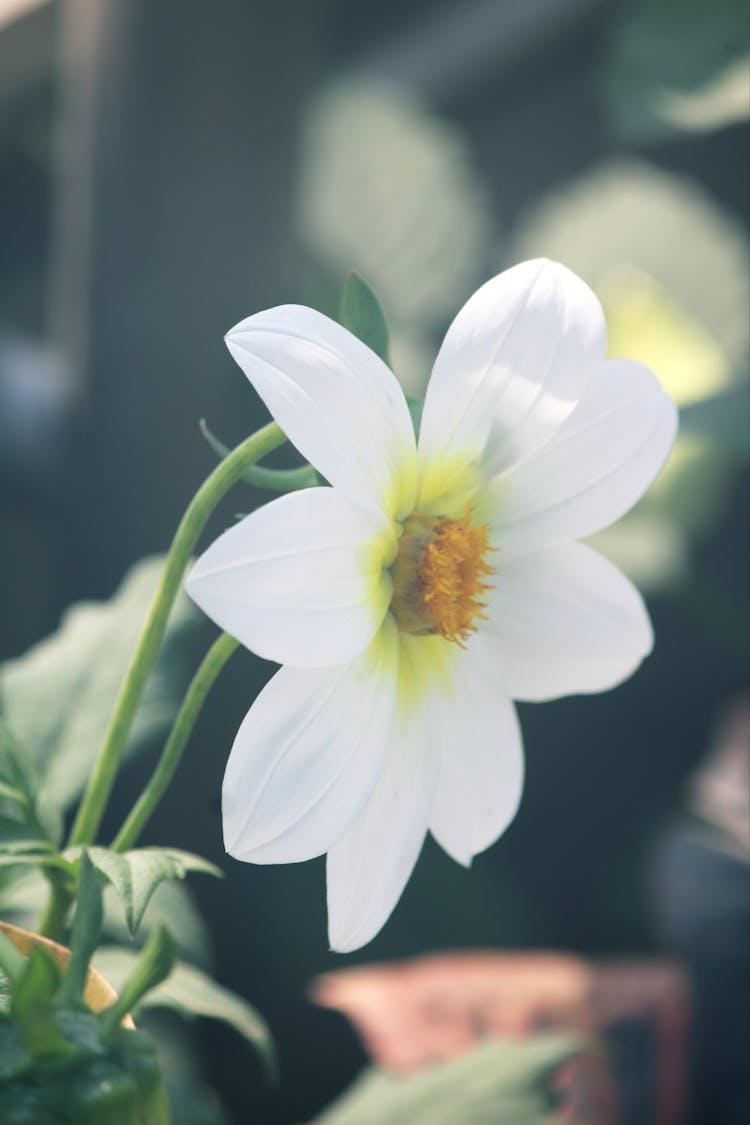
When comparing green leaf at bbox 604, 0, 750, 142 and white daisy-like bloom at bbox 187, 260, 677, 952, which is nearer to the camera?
white daisy-like bloom at bbox 187, 260, 677, 952

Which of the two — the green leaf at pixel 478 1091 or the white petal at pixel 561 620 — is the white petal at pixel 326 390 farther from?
the green leaf at pixel 478 1091

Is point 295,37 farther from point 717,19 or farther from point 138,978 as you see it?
point 138,978

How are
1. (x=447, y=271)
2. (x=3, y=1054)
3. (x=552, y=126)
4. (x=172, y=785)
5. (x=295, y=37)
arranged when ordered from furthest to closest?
(x=552, y=126), (x=447, y=271), (x=295, y=37), (x=172, y=785), (x=3, y=1054)

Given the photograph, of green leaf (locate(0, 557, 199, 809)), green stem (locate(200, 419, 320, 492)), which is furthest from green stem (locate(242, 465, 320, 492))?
green leaf (locate(0, 557, 199, 809))

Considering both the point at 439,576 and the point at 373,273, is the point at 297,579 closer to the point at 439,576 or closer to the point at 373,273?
the point at 439,576

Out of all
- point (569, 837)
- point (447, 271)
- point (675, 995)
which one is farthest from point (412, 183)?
point (675, 995)

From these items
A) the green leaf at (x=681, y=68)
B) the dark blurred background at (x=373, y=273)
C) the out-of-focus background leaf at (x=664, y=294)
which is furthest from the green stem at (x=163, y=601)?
the out-of-focus background leaf at (x=664, y=294)

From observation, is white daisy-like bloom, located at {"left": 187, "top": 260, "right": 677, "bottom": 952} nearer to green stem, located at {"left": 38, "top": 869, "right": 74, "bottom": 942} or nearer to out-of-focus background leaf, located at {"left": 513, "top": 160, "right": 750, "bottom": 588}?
green stem, located at {"left": 38, "top": 869, "right": 74, "bottom": 942}
